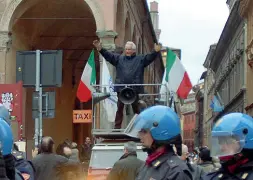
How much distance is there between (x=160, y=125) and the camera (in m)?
5.20

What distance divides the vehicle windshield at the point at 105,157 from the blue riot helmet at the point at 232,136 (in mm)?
6539

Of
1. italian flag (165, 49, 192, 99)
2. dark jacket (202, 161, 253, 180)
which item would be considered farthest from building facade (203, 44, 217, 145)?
dark jacket (202, 161, 253, 180)

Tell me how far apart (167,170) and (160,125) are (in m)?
0.36

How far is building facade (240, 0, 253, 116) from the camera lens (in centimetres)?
4122

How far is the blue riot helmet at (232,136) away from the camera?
4785 millimetres

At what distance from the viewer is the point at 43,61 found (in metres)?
12.0

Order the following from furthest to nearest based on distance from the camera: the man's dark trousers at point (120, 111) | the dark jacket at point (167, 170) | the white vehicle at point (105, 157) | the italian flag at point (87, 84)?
the italian flag at point (87, 84) → the man's dark trousers at point (120, 111) → the white vehicle at point (105, 157) → the dark jacket at point (167, 170)

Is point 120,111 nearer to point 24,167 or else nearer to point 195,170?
point 24,167

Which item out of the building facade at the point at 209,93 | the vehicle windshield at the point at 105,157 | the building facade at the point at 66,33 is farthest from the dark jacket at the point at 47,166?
the building facade at the point at 209,93

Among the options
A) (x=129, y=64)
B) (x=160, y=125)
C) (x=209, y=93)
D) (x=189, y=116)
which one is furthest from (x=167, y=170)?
(x=189, y=116)

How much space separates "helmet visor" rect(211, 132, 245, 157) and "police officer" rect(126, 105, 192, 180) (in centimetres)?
34

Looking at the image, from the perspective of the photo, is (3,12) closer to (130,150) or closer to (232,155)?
(130,150)

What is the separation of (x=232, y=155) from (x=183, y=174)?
16.7 inches

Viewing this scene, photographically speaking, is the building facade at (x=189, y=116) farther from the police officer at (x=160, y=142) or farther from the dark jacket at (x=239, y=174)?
the dark jacket at (x=239, y=174)
